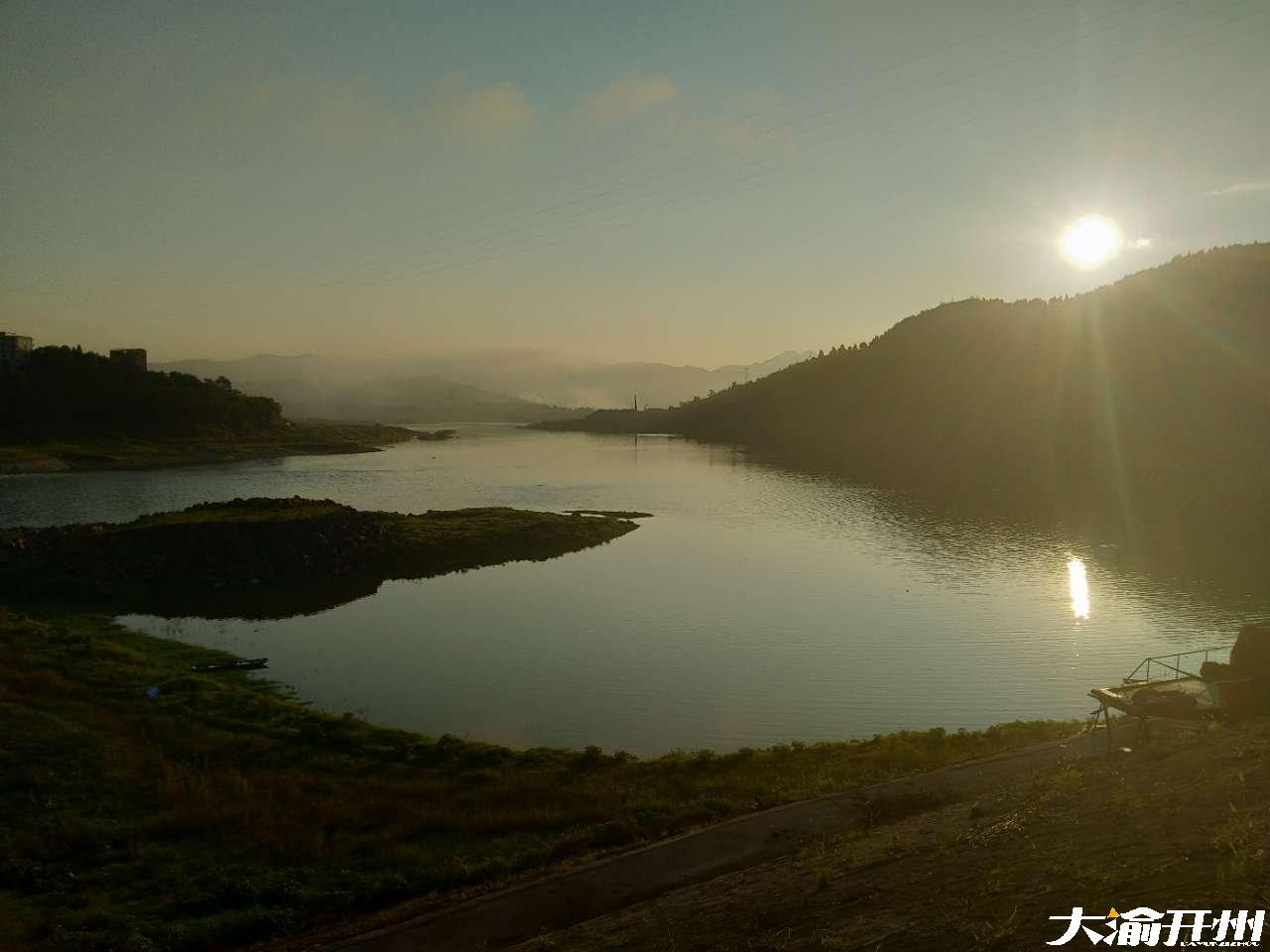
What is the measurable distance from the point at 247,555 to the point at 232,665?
71.2ft

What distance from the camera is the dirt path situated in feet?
38.7

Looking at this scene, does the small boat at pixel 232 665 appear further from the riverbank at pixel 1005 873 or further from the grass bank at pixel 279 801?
the riverbank at pixel 1005 873

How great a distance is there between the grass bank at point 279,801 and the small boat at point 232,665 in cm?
394

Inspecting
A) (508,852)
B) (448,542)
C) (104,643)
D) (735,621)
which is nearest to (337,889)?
(508,852)

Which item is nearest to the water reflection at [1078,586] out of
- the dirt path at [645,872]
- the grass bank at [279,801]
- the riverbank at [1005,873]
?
the grass bank at [279,801]

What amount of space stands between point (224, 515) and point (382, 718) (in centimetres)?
3646

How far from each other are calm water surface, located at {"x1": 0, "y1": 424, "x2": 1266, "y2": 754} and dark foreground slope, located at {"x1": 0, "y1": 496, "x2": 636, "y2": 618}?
153 inches

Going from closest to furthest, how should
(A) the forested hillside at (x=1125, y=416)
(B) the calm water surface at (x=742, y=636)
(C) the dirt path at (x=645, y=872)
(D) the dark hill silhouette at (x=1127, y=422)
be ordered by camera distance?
(C) the dirt path at (x=645, y=872) < (B) the calm water surface at (x=742, y=636) < (D) the dark hill silhouette at (x=1127, y=422) < (A) the forested hillside at (x=1125, y=416)

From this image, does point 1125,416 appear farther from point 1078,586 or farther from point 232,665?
point 232,665

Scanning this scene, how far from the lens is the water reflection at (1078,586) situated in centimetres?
4009

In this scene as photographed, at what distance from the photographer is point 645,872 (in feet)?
43.9

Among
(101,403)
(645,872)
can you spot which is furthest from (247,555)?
(101,403)

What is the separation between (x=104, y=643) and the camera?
31.6 m

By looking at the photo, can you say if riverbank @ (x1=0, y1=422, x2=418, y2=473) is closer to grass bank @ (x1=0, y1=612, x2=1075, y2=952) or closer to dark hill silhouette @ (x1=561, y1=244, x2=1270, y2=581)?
dark hill silhouette @ (x1=561, y1=244, x2=1270, y2=581)
